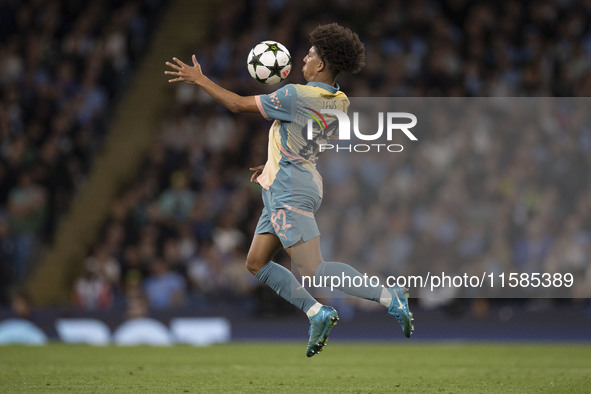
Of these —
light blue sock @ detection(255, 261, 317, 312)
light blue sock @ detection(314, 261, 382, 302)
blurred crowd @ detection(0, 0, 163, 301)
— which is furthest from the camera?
blurred crowd @ detection(0, 0, 163, 301)

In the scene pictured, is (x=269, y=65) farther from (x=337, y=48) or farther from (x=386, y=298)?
(x=386, y=298)

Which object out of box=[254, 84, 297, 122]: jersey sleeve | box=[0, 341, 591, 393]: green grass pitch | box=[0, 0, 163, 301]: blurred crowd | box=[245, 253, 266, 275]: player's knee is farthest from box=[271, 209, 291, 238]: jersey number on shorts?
box=[0, 0, 163, 301]: blurred crowd

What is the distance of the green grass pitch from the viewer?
6902 mm

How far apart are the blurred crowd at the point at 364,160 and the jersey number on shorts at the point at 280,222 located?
453 cm

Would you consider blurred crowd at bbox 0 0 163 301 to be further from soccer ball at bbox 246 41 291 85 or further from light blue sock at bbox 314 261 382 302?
light blue sock at bbox 314 261 382 302

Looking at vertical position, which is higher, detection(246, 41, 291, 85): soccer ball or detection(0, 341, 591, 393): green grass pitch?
detection(246, 41, 291, 85): soccer ball

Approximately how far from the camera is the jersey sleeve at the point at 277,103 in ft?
20.8

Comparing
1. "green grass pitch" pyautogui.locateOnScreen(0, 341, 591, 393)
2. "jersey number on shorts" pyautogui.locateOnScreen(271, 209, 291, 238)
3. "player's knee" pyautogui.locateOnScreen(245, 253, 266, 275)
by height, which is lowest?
"green grass pitch" pyautogui.locateOnScreen(0, 341, 591, 393)

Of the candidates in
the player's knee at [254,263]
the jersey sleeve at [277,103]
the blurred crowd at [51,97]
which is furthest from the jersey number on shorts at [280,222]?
the blurred crowd at [51,97]

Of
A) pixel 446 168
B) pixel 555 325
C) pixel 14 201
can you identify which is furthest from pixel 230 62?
pixel 555 325

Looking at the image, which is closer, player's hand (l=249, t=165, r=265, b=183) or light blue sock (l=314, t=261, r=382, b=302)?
light blue sock (l=314, t=261, r=382, b=302)

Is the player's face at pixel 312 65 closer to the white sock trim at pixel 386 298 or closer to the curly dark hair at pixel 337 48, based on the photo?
the curly dark hair at pixel 337 48

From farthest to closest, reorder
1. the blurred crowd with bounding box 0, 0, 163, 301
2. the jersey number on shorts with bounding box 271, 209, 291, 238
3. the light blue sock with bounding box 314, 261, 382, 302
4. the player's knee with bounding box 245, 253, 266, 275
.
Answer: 1. the blurred crowd with bounding box 0, 0, 163, 301
2. the player's knee with bounding box 245, 253, 266, 275
3. the jersey number on shorts with bounding box 271, 209, 291, 238
4. the light blue sock with bounding box 314, 261, 382, 302

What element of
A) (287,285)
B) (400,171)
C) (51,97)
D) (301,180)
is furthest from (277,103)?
(51,97)
